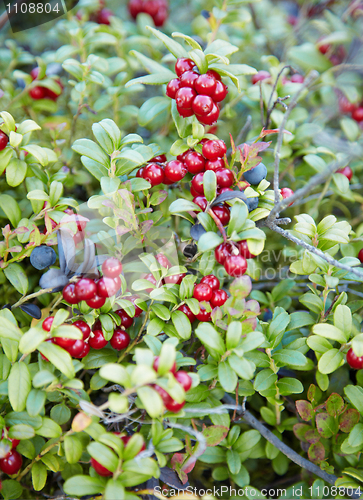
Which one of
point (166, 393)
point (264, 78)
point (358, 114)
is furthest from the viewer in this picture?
point (358, 114)

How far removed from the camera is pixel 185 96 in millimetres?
1300

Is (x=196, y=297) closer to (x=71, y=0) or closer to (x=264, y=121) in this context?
(x=264, y=121)

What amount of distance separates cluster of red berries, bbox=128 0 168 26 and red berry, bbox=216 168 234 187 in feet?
6.75

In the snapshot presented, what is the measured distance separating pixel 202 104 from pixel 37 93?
1.25 meters

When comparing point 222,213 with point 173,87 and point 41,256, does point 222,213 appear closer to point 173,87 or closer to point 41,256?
point 173,87

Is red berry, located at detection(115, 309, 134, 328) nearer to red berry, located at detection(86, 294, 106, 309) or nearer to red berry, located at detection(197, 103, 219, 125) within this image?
red berry, located at detection(86, 294, 106, 309)

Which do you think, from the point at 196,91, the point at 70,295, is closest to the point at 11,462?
the point at 70,295

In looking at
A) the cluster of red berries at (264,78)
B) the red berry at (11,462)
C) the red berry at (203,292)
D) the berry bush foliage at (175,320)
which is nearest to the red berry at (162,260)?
the berry bush foliage at (175,320)

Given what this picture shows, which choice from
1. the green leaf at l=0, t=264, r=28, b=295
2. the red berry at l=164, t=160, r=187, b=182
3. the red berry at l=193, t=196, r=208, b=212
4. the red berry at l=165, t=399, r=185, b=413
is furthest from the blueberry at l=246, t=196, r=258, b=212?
the green leaf at l=0, t=264, r=28, b=295

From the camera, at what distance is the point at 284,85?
1.86m

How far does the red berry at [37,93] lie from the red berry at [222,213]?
4.64 feet

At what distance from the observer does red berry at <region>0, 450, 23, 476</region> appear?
122 centimetres

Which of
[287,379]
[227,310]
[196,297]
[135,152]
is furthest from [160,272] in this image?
[287,379]

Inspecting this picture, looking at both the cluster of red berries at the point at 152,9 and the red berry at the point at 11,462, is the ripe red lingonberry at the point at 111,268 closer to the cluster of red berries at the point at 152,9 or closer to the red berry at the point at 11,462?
the red berry at the point at 11,462
